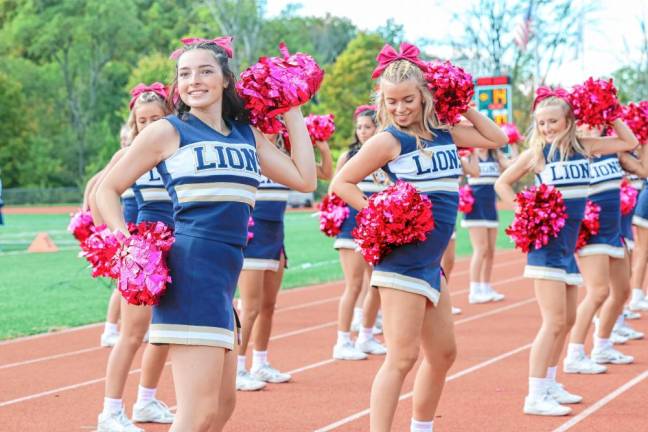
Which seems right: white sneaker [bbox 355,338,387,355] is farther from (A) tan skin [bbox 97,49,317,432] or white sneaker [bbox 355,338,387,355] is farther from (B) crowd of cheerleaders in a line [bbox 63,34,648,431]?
(A) tan skin [bbox 97,49,317,432]

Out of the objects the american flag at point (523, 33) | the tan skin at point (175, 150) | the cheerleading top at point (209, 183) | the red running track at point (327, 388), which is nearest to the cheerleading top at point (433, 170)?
the tan skin at point (175, 150)

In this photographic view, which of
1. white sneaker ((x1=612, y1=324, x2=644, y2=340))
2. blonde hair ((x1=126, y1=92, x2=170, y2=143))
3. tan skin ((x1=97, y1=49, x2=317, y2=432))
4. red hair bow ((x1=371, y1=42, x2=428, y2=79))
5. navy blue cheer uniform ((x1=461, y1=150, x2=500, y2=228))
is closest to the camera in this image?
tan skin ((x1=97, y1=49, x2=317, y2=432))

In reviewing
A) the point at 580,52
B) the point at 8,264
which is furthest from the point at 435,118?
the point at 580,52

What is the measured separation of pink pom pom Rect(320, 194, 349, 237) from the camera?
8.72 m

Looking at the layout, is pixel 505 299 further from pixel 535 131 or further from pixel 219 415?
pixel 219 415

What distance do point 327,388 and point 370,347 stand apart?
1.54m

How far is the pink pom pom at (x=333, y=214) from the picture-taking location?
28.6 ft

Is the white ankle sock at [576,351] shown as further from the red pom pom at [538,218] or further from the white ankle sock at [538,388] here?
the red pom pom at [538,218]

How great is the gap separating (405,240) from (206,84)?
1247 mm

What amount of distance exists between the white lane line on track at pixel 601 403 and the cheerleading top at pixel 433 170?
1.77 m

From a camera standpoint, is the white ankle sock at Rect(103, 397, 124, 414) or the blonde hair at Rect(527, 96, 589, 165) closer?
the white ankle sock at Rect(103, 397, 124, 414)

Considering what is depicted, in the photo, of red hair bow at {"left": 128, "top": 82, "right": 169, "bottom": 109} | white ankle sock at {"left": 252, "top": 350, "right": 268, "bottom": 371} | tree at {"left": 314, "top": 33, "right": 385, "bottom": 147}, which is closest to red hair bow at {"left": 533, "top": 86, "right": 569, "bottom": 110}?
red hair bow at {"left": 128, "top": 82, "right": 169, "bottom": 109}

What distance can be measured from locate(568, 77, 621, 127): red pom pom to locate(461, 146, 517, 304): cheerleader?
5.35 m

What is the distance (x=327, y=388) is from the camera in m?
7.23
